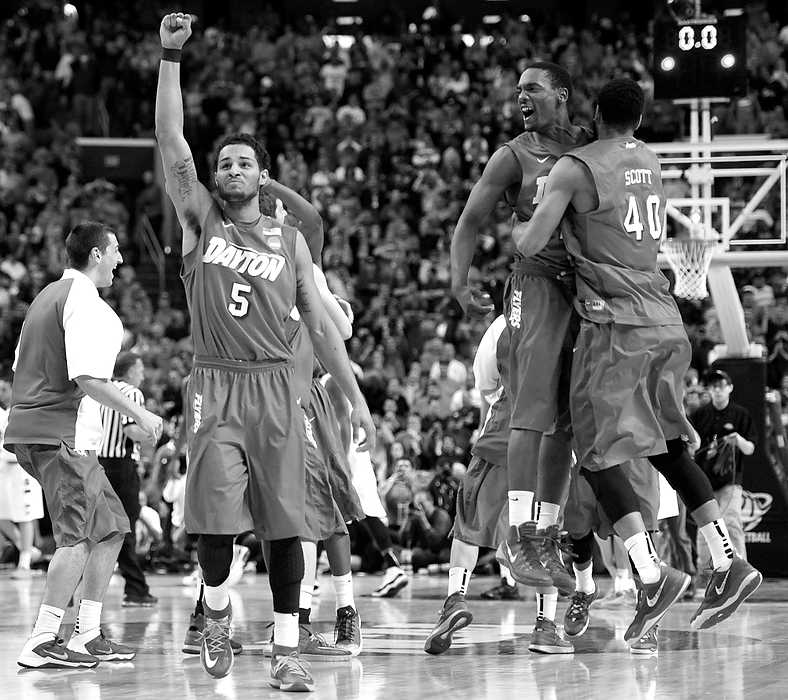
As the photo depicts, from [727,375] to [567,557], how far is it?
5113mm

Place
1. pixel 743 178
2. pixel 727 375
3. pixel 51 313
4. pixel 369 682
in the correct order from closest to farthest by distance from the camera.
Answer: pixel 369 682 → pixel 51 313 → pixel 727 375 → pixel 743 178

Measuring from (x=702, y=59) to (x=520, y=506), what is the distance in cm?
602

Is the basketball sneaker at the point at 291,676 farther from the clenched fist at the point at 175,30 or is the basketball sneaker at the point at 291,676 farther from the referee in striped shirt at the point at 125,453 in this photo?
the referee in striped shirt at the point at 125,453

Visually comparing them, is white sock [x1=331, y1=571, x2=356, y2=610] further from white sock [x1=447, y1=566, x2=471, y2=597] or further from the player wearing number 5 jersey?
the player wearing number 5 jersey

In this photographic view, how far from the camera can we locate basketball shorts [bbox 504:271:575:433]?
677 centimetres

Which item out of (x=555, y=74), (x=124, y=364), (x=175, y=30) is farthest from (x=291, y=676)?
(x=124, y=364)

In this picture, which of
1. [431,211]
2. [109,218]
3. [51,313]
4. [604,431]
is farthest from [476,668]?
[109,218]

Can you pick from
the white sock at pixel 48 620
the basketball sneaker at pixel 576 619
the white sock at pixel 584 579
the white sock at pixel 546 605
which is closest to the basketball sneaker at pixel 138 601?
the white sock at pixel 48 620

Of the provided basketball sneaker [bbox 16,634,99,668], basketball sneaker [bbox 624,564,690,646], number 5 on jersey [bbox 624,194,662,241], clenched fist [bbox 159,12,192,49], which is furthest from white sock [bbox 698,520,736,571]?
clenched fist [bbox 159,12,192,49]

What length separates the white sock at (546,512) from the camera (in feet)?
22.8

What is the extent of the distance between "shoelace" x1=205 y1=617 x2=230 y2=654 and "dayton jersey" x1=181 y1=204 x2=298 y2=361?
117cm

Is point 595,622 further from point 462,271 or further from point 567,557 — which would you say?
point 462,271

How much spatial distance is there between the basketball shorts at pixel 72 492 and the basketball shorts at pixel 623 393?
2487mm

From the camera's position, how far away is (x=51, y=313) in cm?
733
